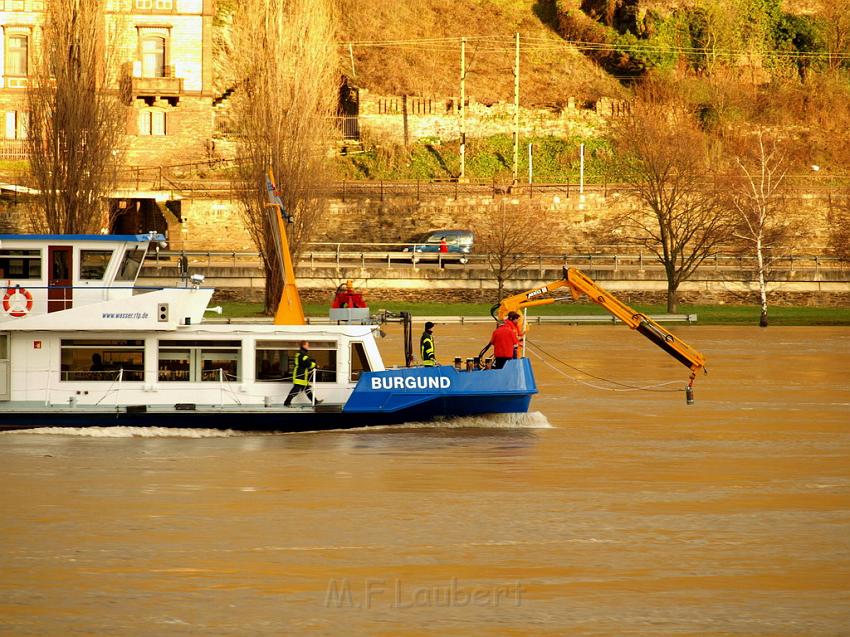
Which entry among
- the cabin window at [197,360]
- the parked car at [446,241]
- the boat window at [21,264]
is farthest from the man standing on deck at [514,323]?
the parked car at [446,241]

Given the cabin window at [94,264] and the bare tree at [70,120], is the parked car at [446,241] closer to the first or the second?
the bare tree at [70,120]

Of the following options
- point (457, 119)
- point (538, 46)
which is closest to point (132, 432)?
point (457, 119)

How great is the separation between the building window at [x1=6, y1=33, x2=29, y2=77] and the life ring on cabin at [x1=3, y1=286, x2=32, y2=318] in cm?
5140

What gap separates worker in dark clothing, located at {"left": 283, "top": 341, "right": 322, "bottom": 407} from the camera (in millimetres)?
25031

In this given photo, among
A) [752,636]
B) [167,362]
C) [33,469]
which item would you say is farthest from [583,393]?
[752,636]

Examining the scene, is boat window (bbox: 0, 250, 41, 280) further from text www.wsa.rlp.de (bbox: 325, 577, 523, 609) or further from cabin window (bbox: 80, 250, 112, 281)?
text www.wsa.rlp.de (bbox: 325, 577, 523, 609)

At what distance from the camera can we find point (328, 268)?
60.8 meters

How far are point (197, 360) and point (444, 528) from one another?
9.15 meters

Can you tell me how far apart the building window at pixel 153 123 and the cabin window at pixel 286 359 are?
51672mm

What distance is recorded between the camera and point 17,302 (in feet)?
84.2

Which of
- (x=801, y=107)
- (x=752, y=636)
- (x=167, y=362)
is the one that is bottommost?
(x=752, y=636)

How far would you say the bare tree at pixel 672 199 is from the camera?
57.8 meters

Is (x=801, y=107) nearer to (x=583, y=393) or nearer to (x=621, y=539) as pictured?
(x=583, y=393)

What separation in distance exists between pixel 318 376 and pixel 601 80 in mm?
63651
